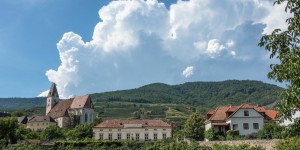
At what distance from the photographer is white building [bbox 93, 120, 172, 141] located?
6344cm

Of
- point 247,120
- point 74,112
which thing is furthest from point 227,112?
point 74,112

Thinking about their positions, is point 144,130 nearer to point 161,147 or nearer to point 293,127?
point 161,147

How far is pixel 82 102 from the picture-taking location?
10200 cm

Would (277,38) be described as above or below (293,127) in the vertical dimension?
above

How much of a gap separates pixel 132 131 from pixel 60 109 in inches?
1889

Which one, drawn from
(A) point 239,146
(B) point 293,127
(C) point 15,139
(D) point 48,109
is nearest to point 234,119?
(A) point 239,146

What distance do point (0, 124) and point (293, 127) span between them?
6203 centimetres

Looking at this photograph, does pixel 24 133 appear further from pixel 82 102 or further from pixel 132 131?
pixel 82 102

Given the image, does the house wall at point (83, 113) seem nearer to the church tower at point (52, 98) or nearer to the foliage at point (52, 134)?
the church tower at point (52, 98)

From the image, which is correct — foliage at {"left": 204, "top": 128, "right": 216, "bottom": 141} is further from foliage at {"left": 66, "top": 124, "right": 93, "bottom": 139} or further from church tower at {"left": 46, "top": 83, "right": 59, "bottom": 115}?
church tower at {"left": 46, "top": 83, "right": 59, "bottom": 115}

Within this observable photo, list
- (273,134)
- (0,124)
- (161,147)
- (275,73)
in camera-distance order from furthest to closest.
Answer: (0,124) → (161,147) → (273,134) → (275,73)

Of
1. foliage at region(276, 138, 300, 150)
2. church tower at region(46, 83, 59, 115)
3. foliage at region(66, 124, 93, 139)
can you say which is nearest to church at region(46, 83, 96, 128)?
church tower at region(46, 83, 59, 115)

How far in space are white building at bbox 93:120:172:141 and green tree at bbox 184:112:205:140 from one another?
43.8 feet

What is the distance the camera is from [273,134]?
41938mm
